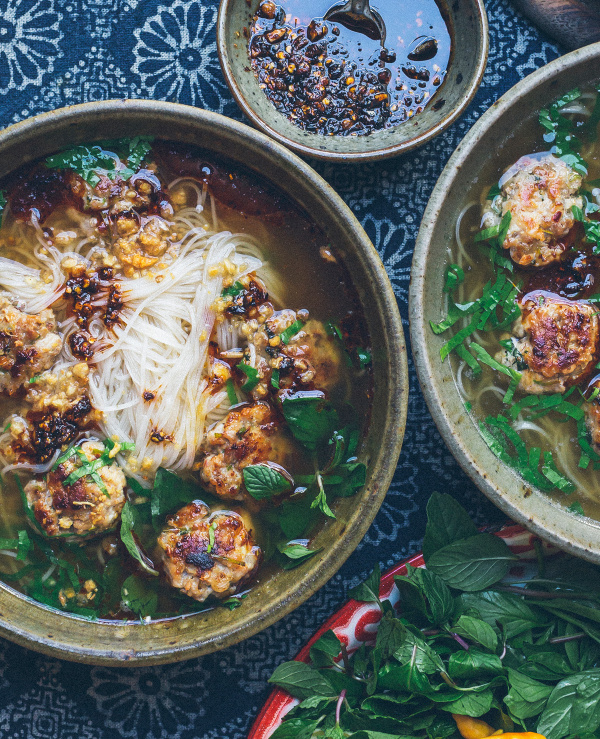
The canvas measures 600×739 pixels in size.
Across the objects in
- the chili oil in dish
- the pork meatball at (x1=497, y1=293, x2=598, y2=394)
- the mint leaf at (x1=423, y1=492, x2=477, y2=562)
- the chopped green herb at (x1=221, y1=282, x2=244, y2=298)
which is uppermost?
the chili oil in dish

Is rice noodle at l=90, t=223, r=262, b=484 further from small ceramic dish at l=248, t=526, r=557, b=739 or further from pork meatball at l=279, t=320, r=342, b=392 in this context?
small ceramic dish at l=248, t=526, r=557, b=739

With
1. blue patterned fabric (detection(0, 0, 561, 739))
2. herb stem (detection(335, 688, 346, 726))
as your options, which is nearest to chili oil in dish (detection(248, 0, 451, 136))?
blue patterned fabric (detection(0, 0, 561, 739))

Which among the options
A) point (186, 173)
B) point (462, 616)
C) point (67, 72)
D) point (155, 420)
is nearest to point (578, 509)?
point (462, 616)

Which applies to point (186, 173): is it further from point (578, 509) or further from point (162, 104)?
point (578, 509)

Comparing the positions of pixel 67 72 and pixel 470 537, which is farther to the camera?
pixel 67 72

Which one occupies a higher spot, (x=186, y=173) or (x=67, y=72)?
(x=67, y=72)
